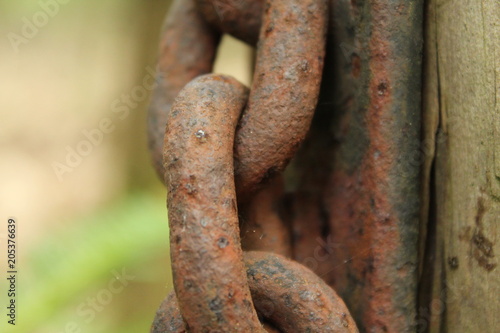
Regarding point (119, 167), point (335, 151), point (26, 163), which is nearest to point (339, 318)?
point (335, 151)

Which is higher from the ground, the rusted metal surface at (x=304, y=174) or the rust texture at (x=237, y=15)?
the rust texture at (x=237, y=15)

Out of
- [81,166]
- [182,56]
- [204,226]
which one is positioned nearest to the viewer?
[204,226]

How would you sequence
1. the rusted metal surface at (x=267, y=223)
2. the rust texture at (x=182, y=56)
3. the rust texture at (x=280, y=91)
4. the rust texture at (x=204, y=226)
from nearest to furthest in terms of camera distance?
1. the rust texture at (x=204, y=226)
2. the rust texture at (x=280, y=91)
3. the rusted metal surface at (x=267, y=223)
4. the rust texture at (x=182, y=56)

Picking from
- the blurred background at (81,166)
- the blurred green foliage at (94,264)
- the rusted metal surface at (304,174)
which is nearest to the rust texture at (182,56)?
the rusted metal surface at (304,174)

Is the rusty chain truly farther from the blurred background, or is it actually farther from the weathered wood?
the blurred background

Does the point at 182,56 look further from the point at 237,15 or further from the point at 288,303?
the point at 288,303

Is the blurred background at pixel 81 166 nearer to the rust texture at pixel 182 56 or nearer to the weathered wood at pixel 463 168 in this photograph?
the rust texture at pixel 182 56

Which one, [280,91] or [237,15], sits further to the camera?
[237,15]

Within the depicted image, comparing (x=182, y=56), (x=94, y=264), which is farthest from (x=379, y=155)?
(x=94, y=264)
